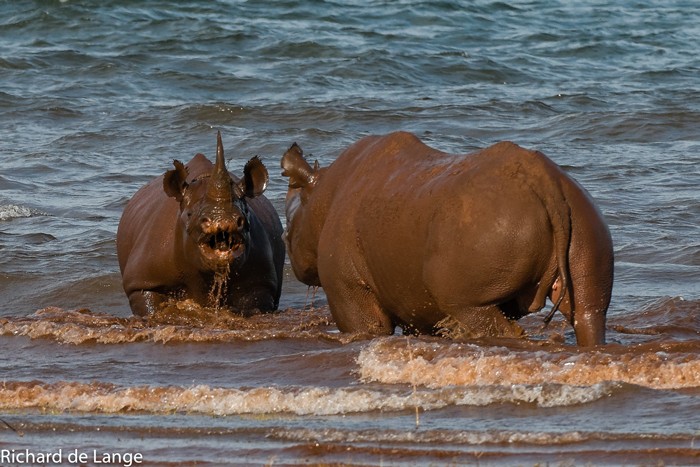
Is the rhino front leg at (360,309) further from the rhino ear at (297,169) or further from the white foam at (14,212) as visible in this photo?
the white foam at (14,212)

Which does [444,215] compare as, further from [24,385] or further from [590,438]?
[24,385]

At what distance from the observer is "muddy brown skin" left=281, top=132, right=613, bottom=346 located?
290 inches

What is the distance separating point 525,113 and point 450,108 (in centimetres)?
108

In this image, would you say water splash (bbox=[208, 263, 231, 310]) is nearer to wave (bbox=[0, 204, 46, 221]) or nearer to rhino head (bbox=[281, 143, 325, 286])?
rhino head (bbox=[281, 143, 325, 286])

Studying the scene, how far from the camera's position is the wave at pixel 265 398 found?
7102 mm

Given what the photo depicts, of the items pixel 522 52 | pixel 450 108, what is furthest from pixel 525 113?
pixel 522 52

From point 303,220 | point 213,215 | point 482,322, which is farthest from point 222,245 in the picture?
point 482,322

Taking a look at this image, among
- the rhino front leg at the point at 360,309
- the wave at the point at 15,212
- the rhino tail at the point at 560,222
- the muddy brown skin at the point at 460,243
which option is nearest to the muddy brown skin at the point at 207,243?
the muddy brown skin at the point at 460,243

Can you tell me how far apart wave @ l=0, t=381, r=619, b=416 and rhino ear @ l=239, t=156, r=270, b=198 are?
325 cm

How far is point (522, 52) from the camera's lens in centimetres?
2686

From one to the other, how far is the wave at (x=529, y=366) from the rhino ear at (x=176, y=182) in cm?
286

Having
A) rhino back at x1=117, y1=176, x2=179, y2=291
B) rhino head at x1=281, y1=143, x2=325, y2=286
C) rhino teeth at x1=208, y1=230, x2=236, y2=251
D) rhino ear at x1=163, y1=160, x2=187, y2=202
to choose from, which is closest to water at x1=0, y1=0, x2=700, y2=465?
rhino back at x1=117, y1=176, x2=179, y2=291

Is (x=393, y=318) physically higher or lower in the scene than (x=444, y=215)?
lower

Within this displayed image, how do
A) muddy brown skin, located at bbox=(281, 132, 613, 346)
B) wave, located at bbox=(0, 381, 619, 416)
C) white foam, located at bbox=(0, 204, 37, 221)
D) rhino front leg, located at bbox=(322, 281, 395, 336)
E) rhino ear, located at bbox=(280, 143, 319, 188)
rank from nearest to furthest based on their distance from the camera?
1. wave, located at bbox=(0, 381, 619, 416)
2. muddy brown skin, located at bbox=(281, 132, 613, 346)
3. rhino front leg, located at bbox=(322, 281, 395, 336)
4. rhino ear, located at bbox=(280, 143, 319, 188)
5. white foam, located at bbox=(0, 204, 37, 221)
